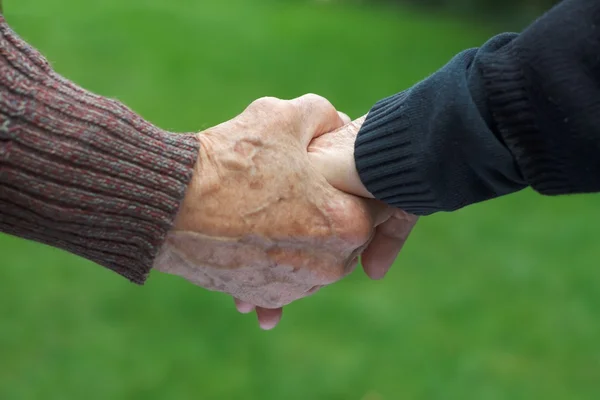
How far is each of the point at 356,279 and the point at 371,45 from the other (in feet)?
14.4

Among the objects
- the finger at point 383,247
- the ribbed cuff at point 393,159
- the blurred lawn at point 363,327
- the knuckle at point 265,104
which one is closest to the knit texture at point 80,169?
the knuckle at point 265,104

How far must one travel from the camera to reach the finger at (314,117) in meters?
1.58

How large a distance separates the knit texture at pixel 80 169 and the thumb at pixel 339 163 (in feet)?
0.99

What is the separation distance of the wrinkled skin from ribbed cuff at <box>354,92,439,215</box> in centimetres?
9

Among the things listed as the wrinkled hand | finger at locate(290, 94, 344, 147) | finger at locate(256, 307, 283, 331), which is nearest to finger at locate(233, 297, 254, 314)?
A: finger at locate(256, 307, 283, 331)

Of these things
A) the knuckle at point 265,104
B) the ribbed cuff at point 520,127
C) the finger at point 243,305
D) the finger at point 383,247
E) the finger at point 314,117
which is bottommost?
the finger at point 383,247

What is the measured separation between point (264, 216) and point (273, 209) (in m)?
0.02

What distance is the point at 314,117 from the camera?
1622 millimetres

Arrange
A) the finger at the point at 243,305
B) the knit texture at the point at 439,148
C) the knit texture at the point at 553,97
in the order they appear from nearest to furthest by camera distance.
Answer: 1. the knit texture at the point at 553,97
2. the knit texture at the point at 439,148
3. the finger at the point at 243,305

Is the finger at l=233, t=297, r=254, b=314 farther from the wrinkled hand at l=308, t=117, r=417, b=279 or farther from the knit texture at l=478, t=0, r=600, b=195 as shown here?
the knit texture at l=478, t=0, r=600, b=195

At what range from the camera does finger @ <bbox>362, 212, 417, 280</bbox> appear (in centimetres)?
170

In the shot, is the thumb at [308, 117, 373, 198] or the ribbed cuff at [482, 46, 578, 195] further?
the thumb at [308, 117, 373, 198]

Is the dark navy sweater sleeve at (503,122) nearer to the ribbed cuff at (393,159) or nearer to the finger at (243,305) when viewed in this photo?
the ribbed cuff at (393,159)

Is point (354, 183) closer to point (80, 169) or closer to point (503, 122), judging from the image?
point (503, 122)
